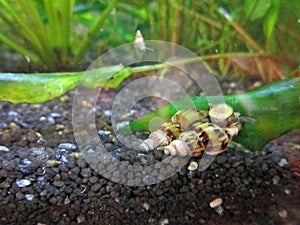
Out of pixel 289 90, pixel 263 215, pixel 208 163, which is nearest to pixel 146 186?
pixel 208 163

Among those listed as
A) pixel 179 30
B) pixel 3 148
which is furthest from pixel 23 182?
pixel 179 30

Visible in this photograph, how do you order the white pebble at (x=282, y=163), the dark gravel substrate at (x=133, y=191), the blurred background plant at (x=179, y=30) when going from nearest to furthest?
the dark gravel substrate at (x=133, y=191), the white pebble at (x=282, y=163), the blurred background plant at (x=179, y=30)

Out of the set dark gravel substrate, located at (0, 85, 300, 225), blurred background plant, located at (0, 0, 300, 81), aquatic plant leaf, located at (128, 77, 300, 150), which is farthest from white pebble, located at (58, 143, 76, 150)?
blurred background plant, located at (0, 0, 300, 81)

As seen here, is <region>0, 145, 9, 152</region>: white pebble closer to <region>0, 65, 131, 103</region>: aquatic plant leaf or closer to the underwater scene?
the underwater scene

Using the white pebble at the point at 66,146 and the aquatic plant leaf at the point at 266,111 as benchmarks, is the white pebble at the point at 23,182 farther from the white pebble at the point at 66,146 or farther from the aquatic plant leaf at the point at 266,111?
the aquatic plant leaf at the point at 266,111

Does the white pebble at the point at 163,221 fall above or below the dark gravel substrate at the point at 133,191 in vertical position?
below

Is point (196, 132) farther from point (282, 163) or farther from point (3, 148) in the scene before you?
point (3, 148)

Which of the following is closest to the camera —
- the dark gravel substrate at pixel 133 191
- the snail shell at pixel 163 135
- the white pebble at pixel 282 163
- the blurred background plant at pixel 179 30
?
the dark gravel substrate at pixel 133 191

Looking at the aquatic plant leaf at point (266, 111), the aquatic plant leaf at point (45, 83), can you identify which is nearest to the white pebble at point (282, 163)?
the aquatic plant leaf at point (266, 111)

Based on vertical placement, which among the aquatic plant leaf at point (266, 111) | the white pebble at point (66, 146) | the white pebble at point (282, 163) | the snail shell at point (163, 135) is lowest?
the white pebble at point (282, 163)

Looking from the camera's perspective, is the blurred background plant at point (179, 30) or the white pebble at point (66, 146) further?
the blurred background plant at point (179, 30)

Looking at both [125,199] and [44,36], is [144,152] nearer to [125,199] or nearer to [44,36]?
[125,199]
